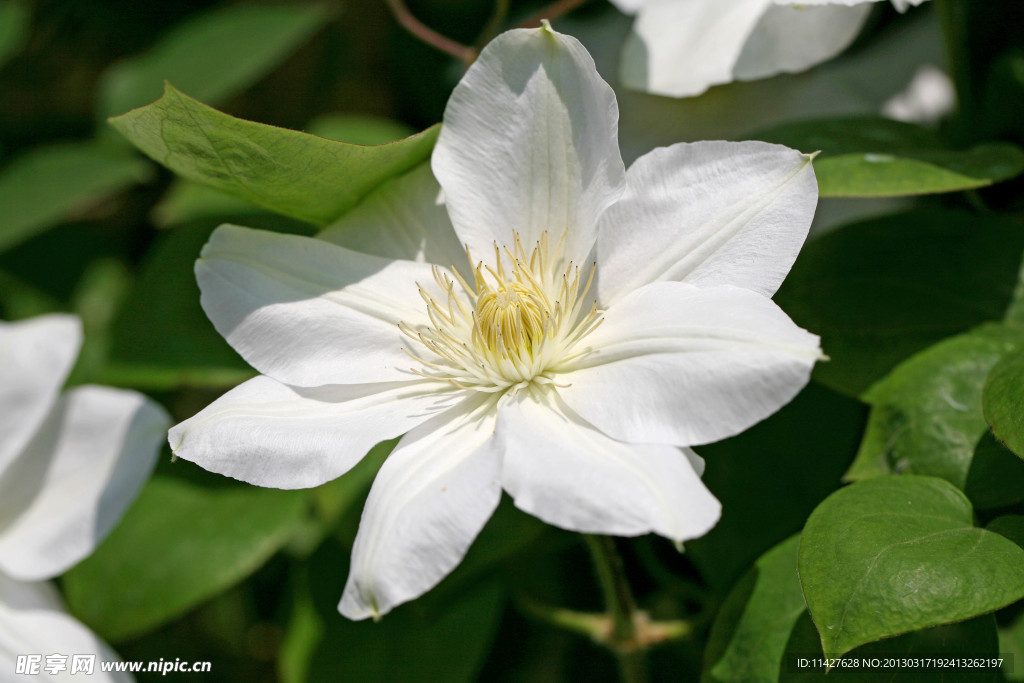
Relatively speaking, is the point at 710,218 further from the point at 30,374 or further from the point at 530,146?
the point at 30,374

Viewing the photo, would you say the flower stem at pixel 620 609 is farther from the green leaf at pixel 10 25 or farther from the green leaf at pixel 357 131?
the green leaf at pixel 10 25

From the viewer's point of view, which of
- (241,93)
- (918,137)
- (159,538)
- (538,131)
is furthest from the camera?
(241,93)

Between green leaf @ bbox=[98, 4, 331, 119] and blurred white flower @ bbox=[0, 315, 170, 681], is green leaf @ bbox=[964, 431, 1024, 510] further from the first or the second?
green leaf @ bbox=[98, 4, 331, 119]

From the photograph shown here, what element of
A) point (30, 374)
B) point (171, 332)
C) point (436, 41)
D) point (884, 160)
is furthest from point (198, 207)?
point (884, 160)

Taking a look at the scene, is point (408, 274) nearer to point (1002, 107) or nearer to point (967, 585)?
point (967, 585)

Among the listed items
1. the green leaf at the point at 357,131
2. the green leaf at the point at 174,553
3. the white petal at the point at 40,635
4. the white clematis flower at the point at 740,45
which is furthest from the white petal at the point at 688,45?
the white petal at the point at 40,635

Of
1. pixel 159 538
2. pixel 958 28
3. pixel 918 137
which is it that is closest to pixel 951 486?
pixel 918 137

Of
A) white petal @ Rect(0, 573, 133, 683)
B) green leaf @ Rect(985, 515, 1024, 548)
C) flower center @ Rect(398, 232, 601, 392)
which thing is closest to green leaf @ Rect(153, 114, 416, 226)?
flower center @ Rect(398, 232, 601, 392)

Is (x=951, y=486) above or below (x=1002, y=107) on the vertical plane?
below
